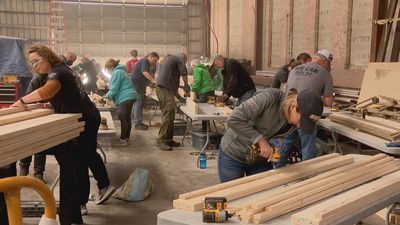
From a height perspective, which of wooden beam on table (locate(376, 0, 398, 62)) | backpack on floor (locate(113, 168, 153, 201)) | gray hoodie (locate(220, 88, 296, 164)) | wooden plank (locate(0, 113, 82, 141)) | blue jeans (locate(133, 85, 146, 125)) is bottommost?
backpack on floor (locate(113, 168, 153, 201))

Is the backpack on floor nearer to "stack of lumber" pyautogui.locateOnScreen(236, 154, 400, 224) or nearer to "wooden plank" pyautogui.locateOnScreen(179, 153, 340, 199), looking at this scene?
"wooden plank" pyautogui.locateOnScreen(179, 153, 340, 199)

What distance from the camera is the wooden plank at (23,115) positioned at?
3.43 meters

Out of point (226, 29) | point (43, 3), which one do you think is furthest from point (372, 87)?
point (43, 3)

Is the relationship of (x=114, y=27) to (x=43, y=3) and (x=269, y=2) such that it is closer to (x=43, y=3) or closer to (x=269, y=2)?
(x=43, y=3)

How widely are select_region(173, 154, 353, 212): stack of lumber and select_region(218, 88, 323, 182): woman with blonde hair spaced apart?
0.21 m

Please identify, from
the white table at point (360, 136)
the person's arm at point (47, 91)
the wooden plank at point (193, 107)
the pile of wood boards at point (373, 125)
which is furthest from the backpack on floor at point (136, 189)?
the pile of wood boards at point (373, 125)

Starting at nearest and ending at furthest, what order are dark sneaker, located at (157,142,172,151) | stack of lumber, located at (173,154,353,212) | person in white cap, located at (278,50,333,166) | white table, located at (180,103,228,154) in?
stack of lumber, located at (173,154,353,212)
person in white cap, located at (278,50,333,166)
white table, located at (180,103,228,154)
dark sneaker, located at (157,142,172,151)

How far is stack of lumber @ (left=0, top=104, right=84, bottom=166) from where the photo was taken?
294cm

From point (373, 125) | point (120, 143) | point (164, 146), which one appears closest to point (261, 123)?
point (373, 125)

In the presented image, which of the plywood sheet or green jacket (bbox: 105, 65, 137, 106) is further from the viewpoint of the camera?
green jacket (bbox: 105, 65, 137, 106)

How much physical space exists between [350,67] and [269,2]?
14.0 feet

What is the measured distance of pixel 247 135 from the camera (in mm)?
2762

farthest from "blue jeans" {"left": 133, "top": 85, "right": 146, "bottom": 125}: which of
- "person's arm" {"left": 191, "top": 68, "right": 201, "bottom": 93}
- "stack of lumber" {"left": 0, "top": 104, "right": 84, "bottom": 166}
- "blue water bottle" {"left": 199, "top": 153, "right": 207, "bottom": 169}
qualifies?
"stack of lumber" {"left": 0, "top": 104, "right": 84, "bottom": 166}

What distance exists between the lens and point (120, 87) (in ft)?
24.2
